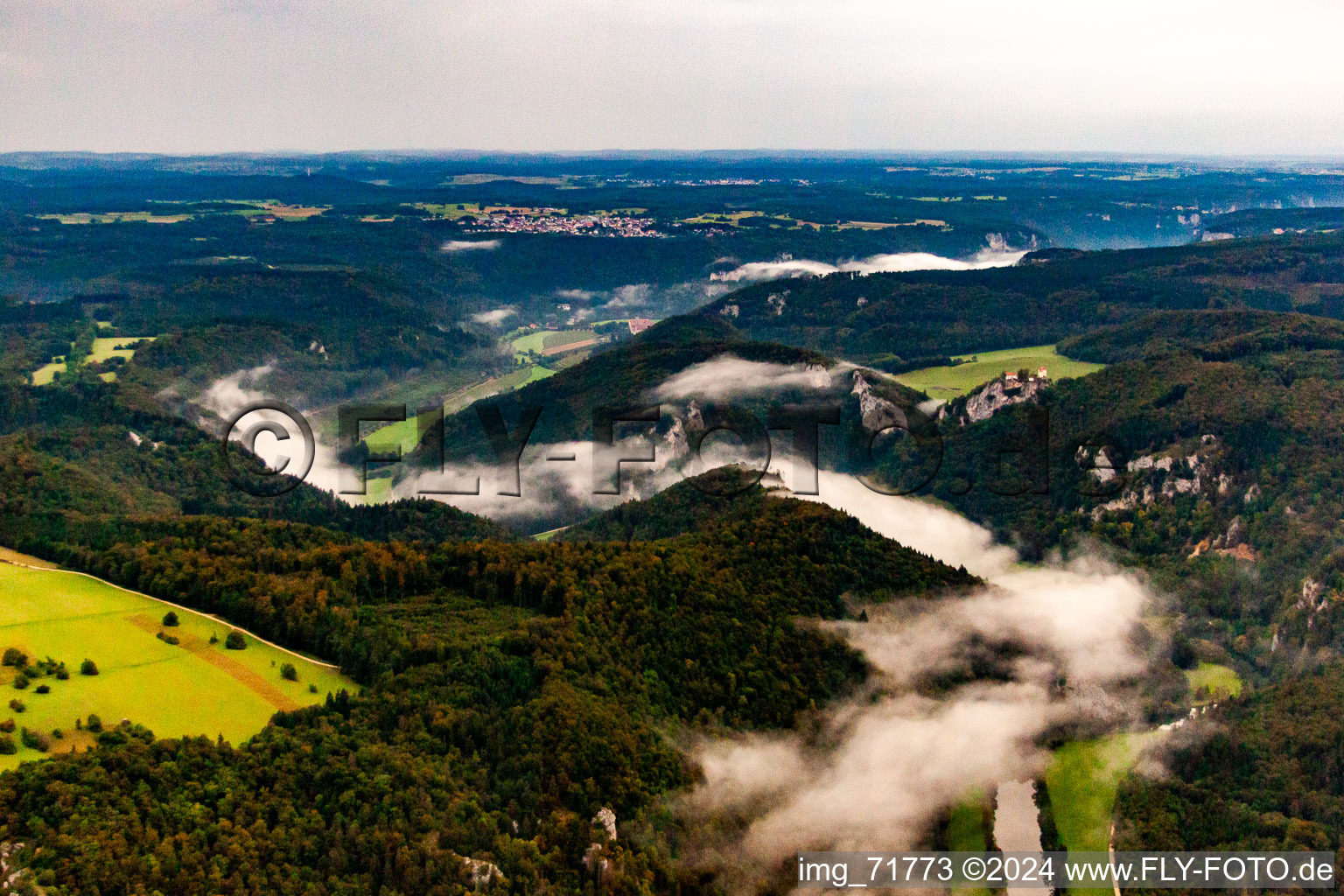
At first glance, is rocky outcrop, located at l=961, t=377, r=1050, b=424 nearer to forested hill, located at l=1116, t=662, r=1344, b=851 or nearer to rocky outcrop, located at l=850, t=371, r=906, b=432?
rocky outcrop, located at l=850, t=371, r=906, b=432

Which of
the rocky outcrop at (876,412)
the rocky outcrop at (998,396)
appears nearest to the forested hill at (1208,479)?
the rocky outcrop at (998,396)

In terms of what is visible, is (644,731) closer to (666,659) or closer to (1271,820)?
(666,659)

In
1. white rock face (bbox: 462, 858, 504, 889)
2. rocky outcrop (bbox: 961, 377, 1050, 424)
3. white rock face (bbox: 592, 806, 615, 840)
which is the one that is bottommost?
white rock face (bbox: 592, 806, 615, 840)

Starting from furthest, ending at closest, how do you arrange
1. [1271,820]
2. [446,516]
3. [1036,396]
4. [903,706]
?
[1036,396] → [446,516] → [903,706] → [1271,820]

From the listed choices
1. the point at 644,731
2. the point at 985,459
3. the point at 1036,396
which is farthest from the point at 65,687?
the point at 1036,396

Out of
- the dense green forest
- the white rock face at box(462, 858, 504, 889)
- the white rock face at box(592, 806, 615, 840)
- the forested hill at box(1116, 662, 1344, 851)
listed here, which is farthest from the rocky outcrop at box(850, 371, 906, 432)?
the white rock face at box(462, 858, 504, 889)

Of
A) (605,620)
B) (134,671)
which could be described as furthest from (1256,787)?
(134,671)

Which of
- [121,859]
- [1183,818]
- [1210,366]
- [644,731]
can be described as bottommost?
[1183,818]

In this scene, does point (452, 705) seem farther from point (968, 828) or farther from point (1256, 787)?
point (1256, 787)
